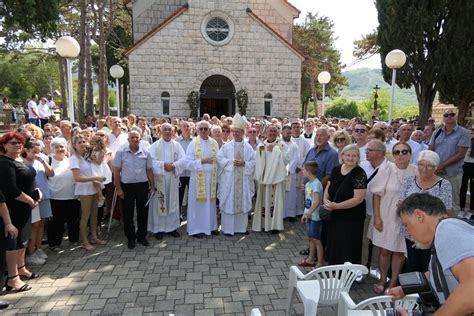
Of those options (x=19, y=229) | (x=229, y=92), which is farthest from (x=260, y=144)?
(x=229, y=92)

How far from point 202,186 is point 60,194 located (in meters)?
2.41

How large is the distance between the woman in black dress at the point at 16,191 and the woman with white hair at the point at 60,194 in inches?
40.0

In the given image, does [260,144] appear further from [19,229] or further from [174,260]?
[19,229]

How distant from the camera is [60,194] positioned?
5359mm

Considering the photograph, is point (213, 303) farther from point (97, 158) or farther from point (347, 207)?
point (97, 158)

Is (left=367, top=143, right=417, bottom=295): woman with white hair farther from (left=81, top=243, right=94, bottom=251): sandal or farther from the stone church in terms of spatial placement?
the stone church

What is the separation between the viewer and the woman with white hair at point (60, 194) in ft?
17.5

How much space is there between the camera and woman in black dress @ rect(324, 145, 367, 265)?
4008mm

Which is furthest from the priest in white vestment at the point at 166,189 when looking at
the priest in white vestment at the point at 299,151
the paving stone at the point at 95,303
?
the priest in white vestment at the point at 299,151

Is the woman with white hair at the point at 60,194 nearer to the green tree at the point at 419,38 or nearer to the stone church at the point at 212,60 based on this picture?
the stone church at the point at 212,60

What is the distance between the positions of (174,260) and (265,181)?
7.09 feet

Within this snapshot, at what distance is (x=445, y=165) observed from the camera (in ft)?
20.9

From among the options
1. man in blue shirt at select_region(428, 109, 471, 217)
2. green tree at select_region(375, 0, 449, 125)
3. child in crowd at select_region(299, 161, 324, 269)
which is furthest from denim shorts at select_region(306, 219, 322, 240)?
green tree at select_region(375, 0, 449, 125)

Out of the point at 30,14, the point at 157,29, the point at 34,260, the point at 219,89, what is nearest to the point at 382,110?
the point at 219,89
